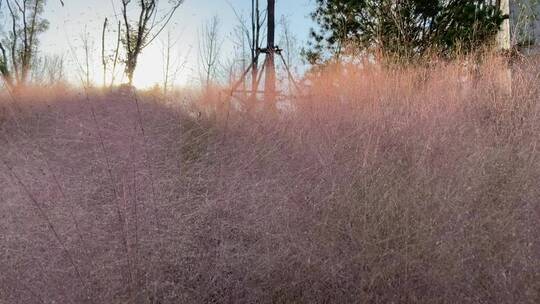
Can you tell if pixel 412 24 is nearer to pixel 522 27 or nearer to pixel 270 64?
pixel 522 27

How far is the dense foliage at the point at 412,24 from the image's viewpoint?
21.0ft

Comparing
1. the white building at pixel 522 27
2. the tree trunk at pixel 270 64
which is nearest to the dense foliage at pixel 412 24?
the white building at pixel 522 27

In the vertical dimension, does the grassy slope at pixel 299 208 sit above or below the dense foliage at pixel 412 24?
→ below

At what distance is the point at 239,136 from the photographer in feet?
13.2

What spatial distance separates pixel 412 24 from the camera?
281 inches

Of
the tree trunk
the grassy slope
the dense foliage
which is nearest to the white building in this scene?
the dense foliage

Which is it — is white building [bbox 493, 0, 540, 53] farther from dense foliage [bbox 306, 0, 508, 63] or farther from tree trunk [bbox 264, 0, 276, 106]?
tree trunk [bbox 264, 0, 276, 106]

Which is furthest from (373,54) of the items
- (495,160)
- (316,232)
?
(316,232)

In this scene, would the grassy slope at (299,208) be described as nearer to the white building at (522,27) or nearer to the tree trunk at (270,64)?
the tree trunk at (270,64)

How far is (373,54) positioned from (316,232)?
403cm

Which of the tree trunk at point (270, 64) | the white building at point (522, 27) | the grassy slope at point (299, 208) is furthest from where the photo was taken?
the white building at point (522, 27)

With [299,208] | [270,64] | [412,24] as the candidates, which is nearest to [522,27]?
[412,24]

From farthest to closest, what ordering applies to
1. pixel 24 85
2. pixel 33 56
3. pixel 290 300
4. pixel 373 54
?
pixel 33 56 → pixel 24 85 → pixel 373 54 → pixel 290 300

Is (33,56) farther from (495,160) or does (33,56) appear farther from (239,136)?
(495,160)
